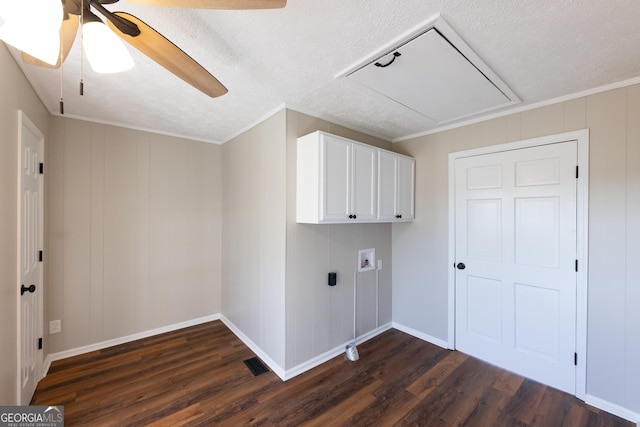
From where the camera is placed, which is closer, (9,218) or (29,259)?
(9,218)

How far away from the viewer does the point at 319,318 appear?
267 centimetres

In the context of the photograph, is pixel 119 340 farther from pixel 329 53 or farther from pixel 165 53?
pixel 329 53

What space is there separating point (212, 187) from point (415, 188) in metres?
2.64

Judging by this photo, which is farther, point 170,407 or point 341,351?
point 341,351

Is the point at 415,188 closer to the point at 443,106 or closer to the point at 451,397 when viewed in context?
the point at 443,106

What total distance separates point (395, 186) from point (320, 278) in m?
1.29

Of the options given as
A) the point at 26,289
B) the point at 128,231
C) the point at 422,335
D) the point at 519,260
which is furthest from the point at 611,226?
the point at 128,231

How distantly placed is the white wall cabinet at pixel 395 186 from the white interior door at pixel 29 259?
9.26ft

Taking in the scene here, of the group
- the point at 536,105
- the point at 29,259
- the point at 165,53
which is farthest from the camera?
the point at 536,105

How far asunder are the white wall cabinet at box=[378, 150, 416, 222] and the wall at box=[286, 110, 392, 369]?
1.17 ft

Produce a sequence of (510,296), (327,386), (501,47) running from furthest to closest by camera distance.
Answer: (510,296)
(327,386)
(501,47)

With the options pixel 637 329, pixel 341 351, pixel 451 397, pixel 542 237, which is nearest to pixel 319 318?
pixel 341 351

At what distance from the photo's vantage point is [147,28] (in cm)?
105

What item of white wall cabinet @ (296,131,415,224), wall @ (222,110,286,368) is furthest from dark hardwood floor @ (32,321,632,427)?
white wall cabinet @ (296,131,415,224)
